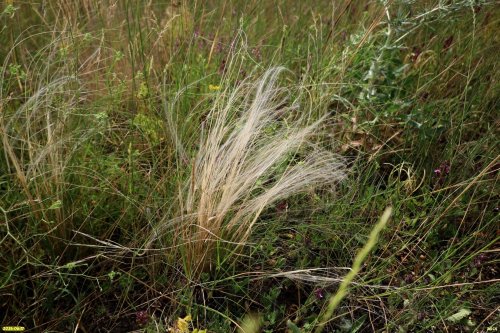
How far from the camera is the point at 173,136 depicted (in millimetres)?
1937

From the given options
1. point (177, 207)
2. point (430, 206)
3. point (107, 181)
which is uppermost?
point (107, 181)

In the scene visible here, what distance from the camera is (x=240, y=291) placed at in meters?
1.77

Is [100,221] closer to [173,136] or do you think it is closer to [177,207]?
[177,207]

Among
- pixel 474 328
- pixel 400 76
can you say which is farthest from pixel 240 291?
pixel 400 76

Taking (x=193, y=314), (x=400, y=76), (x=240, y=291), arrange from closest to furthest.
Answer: (x=193, y=314)
(x=240, y=291)
(x=400, y=76)

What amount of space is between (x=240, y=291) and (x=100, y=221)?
53cm

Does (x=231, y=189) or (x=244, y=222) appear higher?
(x=231, y=189)

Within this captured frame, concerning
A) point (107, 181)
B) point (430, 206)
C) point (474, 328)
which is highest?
point (107, 181)

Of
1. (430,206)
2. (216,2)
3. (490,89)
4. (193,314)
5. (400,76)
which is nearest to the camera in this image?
(193,314)

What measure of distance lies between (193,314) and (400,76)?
151 centimetres

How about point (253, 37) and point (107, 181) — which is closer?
point (107, 181)

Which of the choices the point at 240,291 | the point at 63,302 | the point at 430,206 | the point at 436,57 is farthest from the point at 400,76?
the point at 63,302

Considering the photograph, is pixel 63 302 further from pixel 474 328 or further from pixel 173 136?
pixel 474 328

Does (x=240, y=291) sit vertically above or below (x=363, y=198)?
below
